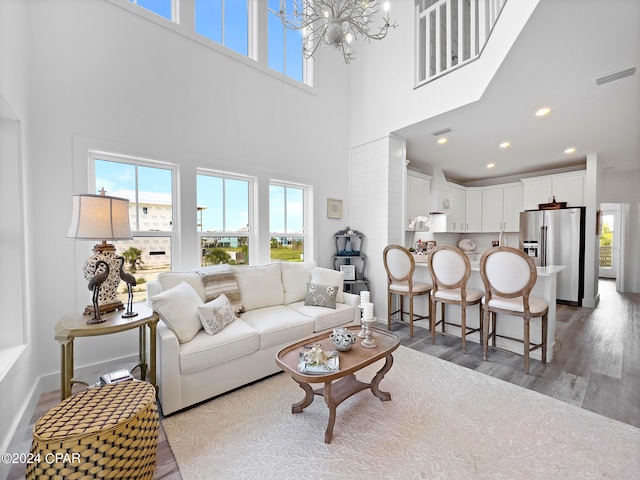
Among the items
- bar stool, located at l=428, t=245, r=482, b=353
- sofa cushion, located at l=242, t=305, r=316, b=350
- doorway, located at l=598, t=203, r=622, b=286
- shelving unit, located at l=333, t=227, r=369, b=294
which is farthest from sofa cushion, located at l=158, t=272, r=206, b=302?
doorway, located at l=598, t=203, r=622, b=286

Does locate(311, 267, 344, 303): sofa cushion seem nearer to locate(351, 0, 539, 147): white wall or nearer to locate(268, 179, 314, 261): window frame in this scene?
locate(268, 179, 314, 261): window frame

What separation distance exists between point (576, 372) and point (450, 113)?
2985 millimetres

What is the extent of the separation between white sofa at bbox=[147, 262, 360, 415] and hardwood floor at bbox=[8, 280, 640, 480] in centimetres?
37

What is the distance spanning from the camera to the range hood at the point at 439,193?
559 cm

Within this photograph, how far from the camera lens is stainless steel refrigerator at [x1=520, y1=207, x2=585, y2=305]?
16.1ft

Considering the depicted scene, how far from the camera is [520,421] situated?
1907 mm

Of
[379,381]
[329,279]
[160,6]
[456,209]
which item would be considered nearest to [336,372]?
[379,381]

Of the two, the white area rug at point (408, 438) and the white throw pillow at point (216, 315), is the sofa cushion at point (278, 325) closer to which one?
the white throw pillow at point (216, 315)

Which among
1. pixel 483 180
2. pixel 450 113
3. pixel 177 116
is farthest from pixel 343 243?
pixel 483 180

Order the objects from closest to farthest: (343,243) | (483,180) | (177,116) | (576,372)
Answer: (576,372)
(177,116)
(343,243)
(483,180)

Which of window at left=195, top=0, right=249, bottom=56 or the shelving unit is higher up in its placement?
window at left=195, top=0, right=249, bottom=56

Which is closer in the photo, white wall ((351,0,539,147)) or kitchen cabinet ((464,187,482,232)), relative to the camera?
white wall ((351,0,539,147))

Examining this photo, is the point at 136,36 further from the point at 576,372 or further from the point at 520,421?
the point at 576,372

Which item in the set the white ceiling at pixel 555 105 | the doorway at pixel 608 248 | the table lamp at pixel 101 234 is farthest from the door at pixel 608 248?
the table lamp at pixel 101 234
